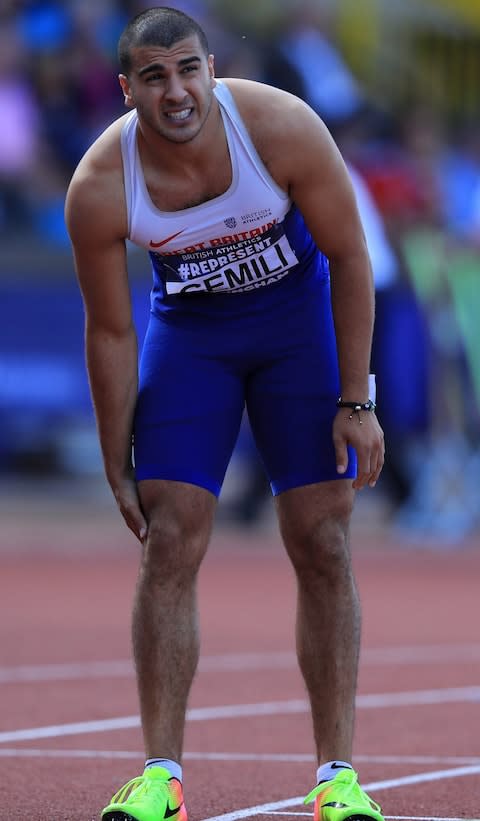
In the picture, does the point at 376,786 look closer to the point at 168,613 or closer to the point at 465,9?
the point at 168,613

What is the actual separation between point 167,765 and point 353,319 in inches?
56.1

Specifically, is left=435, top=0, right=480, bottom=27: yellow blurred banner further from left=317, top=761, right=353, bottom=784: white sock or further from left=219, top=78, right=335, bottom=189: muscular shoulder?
left=317, top=761, right=353, bottom=784: white sock

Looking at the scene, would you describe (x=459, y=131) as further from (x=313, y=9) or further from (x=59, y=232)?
(x=59, y=232)

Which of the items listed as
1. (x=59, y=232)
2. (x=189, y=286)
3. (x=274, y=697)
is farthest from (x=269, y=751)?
(x=59, y=232)

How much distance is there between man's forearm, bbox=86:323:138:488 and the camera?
5.33m

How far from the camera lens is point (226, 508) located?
694 inches

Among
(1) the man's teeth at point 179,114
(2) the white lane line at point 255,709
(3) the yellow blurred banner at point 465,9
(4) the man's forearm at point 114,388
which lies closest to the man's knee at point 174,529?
(4) the man's forearm at point 114,388

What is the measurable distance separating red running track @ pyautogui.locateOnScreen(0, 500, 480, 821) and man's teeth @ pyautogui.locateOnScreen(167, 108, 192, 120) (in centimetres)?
208

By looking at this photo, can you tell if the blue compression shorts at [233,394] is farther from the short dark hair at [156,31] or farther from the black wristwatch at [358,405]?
the short dark hair at [156,31]

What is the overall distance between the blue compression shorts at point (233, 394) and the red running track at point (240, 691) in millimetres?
1076

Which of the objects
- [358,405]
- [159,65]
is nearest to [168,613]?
[358,405]

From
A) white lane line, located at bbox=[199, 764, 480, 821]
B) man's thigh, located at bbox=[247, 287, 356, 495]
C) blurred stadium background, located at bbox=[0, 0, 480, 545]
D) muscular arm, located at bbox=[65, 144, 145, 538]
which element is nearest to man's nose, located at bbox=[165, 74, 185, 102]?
muscular arm, located at bbox=[65, 144, 145, 538]

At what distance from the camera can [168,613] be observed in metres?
5.18

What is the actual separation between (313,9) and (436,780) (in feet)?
46.3
